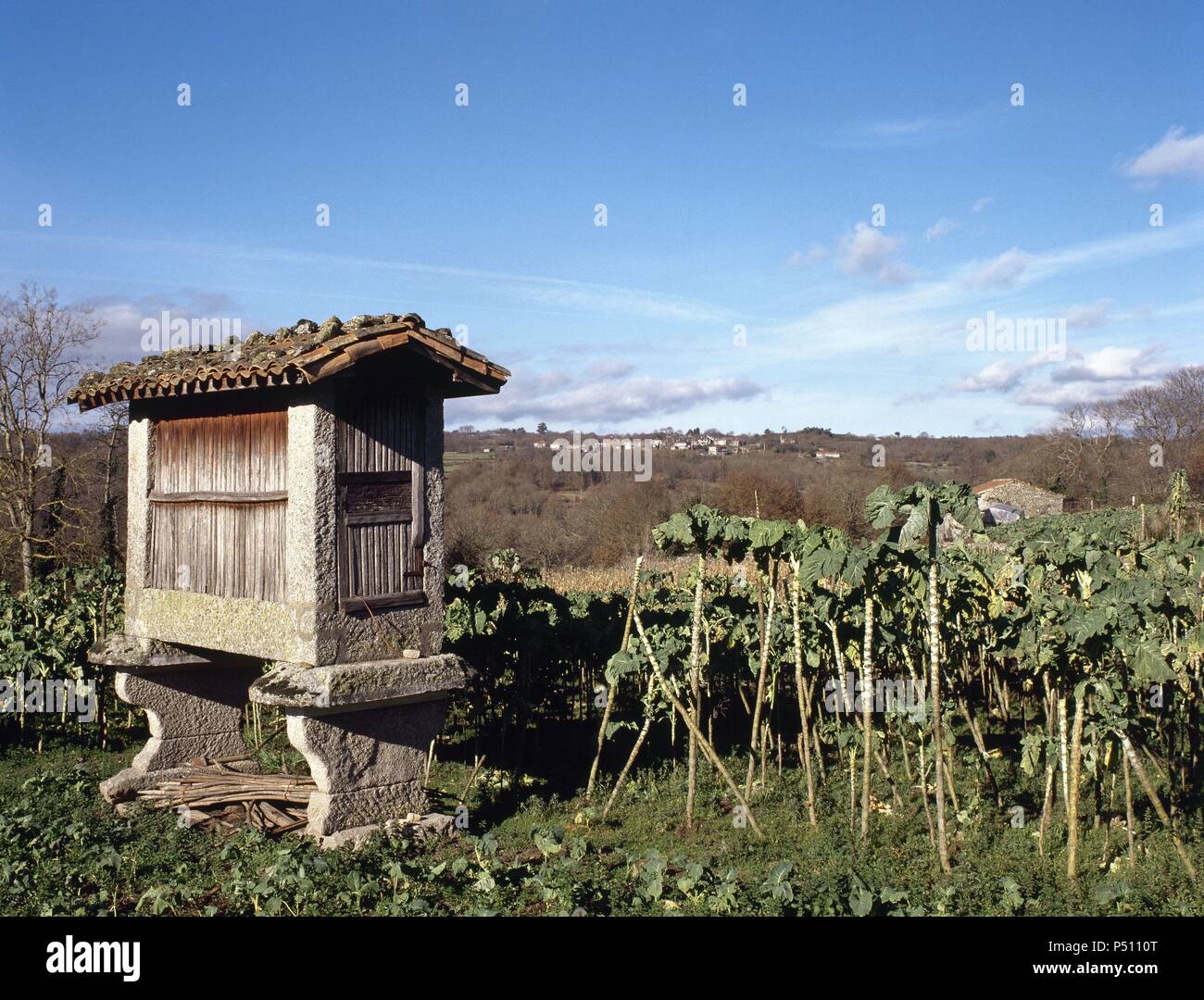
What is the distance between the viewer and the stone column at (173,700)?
940 centimetres

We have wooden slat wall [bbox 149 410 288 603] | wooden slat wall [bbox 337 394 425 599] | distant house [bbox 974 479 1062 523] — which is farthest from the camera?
distant house [bbox 974 479 1062 523]

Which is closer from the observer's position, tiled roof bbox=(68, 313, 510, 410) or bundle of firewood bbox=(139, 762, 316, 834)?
tiled roof bbox=(68, 313, 510, 410)

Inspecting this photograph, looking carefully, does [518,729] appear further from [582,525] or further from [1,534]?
[582,525]

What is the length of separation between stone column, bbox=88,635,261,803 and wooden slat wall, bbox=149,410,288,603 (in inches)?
27.6

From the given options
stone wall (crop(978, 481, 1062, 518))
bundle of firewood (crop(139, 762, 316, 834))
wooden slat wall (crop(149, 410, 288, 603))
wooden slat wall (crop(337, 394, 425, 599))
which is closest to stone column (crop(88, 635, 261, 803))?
bundle of firewood (crop(139, 762, 316, 834))

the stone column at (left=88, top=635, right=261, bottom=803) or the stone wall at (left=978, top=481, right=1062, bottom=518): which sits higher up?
the stone wall at (left=978, top=481, right=1062, bottom=518)

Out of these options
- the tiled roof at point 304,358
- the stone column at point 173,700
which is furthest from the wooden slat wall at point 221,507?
the stone column at point 173,700

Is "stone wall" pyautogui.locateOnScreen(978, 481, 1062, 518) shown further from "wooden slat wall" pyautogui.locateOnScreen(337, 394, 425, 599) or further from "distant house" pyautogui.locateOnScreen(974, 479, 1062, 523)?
"wooden slat wall" pyautogui.locateOnScreen(337, 394, 425, 599)

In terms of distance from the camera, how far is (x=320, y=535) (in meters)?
7.73

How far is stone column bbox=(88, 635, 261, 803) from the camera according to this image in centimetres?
940

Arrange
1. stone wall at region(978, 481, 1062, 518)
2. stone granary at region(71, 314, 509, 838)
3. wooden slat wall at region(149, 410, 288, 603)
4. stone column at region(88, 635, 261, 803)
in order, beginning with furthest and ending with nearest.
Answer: stone wall at region(978, 481, 1062, 518), stone column at region(88, 635, 261, 803), wooden slat wall at region(149, 410, 288, 603), stone granary at region(71, 314, 509, 838)

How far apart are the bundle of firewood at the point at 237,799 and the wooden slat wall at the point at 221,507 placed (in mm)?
1773

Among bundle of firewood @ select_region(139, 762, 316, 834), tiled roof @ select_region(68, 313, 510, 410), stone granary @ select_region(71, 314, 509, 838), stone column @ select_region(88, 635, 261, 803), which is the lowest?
bundle of firewood @ select_region(139, 762, 316, 834)

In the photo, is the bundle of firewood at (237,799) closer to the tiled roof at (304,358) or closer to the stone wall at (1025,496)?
the tiled roof at (304,358)
